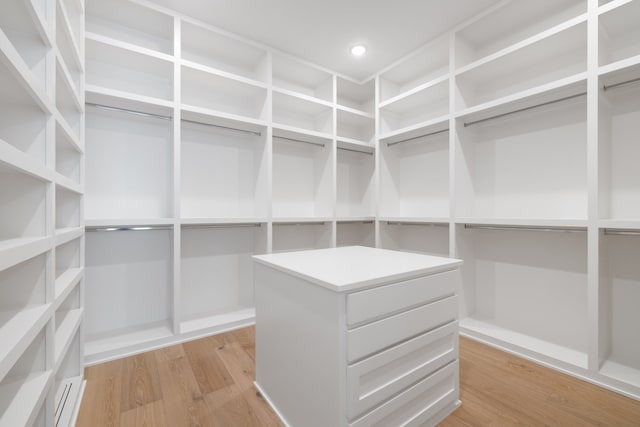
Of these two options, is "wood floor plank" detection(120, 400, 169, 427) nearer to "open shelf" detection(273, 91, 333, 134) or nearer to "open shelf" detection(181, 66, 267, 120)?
"open shelf" detection(181, 66, 267, 120)

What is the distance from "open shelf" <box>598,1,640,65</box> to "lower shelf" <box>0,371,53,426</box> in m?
2.93

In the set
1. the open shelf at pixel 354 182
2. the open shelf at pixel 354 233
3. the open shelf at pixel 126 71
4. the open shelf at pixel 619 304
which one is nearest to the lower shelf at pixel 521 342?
the open shelf at pixel 619 304

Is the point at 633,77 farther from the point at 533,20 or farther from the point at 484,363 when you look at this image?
the point at 484,363

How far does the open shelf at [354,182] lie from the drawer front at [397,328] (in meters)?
2.05

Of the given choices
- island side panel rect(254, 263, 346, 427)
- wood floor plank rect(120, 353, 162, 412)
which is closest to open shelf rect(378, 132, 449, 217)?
island side panel rect(254, 263, 346, 427)

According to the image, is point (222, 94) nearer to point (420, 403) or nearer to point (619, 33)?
point (420, 403)

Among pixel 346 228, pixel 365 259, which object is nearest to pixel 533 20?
pixel 365 259

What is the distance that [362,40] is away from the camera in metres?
2.49

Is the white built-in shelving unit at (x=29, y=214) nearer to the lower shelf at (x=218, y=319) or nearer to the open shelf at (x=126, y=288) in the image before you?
the open shelf at (x=126, y=288)

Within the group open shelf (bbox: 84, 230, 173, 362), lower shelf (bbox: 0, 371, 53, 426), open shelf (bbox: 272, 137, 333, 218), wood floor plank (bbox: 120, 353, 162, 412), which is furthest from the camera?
open shelf (bbox: 272, 137, 333, 218)

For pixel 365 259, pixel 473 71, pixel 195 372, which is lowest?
pixel 195 372

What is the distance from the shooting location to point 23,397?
769 mm

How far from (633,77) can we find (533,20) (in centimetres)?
87

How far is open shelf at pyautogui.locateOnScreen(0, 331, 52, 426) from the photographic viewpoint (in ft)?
2.28
